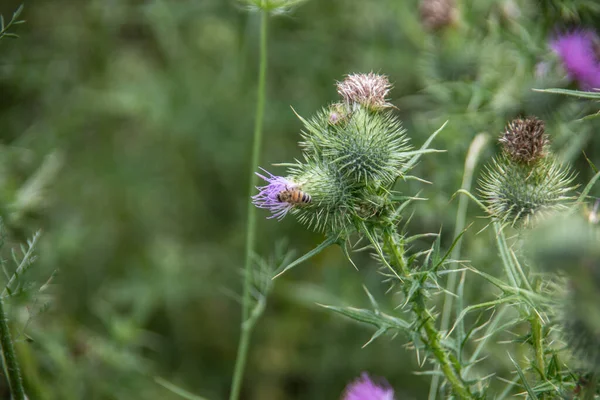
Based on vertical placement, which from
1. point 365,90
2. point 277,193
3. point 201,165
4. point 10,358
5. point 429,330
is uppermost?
point 365,90

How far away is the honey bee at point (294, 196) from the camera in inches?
71.0

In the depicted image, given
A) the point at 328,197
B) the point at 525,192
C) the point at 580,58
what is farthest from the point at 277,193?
the point at 580,58

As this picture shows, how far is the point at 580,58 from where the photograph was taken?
8.41 ft

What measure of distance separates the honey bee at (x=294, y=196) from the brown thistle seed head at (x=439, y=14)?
1.84m

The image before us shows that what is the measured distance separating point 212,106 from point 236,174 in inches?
20.9

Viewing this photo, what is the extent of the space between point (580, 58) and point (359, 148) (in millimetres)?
1278

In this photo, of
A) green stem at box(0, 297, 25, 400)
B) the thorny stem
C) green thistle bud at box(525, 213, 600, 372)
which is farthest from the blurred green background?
green thistle bud at box(525, 213, 600, 372)

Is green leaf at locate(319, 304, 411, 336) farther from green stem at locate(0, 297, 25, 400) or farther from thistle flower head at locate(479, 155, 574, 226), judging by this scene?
green stem at locate(0, 297, 25, 400)

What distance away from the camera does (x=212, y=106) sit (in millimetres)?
4344

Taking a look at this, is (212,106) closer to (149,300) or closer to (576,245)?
(149,300)

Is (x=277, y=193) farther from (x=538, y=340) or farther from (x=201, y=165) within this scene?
(x=201, y=165)

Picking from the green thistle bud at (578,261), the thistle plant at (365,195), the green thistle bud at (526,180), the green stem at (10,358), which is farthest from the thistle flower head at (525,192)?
the green stem at (10,358)

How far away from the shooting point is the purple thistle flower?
8.32ft

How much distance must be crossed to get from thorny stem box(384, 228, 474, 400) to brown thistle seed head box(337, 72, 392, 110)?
1.35ft
